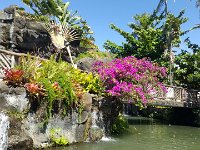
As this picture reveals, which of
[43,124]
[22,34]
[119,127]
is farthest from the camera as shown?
[22,34]

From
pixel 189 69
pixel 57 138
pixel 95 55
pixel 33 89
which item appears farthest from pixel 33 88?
pixel 95 55

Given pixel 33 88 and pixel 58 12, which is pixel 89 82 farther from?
pixel 58 12

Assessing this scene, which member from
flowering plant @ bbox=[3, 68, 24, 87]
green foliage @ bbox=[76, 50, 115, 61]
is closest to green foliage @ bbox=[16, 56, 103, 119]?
flowering plant @ bbox=[3, 68, 24, 87]

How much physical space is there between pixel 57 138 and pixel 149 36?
66.0 feet

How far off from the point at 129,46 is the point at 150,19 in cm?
356

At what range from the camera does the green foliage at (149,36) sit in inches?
1096

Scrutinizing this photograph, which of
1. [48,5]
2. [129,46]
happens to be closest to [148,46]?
[129,46]

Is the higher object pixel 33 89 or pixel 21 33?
pixel 21 33

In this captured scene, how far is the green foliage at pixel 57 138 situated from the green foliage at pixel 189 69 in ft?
46.9

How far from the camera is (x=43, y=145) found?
1098 centimetres

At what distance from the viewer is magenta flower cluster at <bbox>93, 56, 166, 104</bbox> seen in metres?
13.3

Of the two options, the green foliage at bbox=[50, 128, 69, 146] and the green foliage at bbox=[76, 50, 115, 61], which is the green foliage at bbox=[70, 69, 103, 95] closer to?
the green foliage at bbox=[50, 128, 69, 146]

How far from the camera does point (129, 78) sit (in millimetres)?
13711

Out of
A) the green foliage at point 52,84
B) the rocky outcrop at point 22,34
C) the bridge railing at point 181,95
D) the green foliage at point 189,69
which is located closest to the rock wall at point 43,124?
the green foliage at point 52,84
